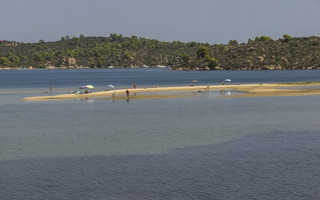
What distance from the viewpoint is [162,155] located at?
39312mm

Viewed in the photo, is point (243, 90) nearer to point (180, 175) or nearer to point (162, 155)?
point (162, 155)

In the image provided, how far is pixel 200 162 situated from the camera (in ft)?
119

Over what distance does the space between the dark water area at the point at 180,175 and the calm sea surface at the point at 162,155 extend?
0.20ft

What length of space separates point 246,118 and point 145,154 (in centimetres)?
2652

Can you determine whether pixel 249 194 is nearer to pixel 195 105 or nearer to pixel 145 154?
pixel 145 154

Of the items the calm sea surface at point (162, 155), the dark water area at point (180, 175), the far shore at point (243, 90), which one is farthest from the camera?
the far shore at point (243, 90)

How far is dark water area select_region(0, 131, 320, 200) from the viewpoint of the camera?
93.1ft

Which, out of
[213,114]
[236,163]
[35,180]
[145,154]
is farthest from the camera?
[213,114]

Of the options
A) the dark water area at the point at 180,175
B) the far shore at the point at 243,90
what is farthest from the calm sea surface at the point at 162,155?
the far shore at the point at 243,90

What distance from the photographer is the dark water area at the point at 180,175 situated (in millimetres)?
28391

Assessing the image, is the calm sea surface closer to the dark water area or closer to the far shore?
the dark water area

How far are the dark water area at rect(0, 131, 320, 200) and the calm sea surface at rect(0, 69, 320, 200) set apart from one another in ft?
0.20

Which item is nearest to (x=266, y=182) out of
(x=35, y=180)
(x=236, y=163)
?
(x=236, y=163)

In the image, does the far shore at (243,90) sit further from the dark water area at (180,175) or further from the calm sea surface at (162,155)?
the dark water area at (180,175)
